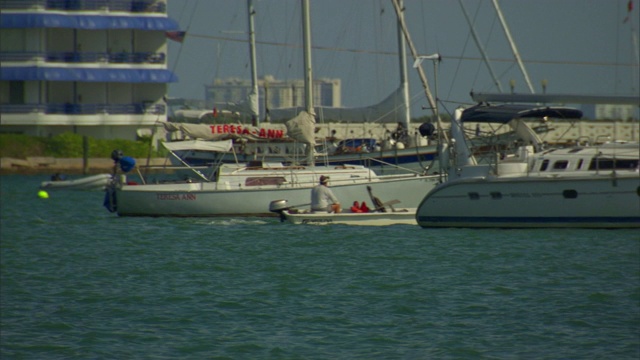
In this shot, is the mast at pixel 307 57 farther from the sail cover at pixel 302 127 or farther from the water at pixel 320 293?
the water at pixel 320 293

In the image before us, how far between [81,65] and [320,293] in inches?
2237

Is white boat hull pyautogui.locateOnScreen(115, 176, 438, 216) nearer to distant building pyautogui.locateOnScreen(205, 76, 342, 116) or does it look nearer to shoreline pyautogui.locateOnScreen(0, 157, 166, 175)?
distant building pyautogui.locateOnScreen(205, 76, 342, 116)

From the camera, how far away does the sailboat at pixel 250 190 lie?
3356 cm

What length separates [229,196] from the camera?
112 ft

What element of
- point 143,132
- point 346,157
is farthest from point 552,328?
point 143,132

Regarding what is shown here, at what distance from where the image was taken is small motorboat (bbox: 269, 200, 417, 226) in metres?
30.8

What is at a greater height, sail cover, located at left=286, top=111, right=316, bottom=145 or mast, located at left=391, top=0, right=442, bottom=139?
mast, located at left=391, top=0, right=442, bottom=139

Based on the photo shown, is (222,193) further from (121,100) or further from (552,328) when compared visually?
(121,100)

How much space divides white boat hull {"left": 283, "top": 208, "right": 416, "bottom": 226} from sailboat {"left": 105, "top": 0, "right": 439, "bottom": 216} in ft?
6.40

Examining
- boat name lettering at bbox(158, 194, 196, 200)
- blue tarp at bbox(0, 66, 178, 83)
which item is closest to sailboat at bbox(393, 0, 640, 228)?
boat name lettering at bbox(158, 194, 196, 200)

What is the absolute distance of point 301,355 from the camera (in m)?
16.6

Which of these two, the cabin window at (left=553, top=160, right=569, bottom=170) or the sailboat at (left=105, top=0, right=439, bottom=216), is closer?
the cabin window at (left=553, top=160, right=569, bottom=170)

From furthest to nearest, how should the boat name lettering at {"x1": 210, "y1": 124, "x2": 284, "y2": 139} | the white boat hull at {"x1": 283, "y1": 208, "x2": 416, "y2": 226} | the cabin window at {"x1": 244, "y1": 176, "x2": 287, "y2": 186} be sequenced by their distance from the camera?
the boat name lettering at {"x1": 210, "y1": 124, "x2": 284, "y2": 139}
the cabin window at {"x1": 244, "y1": 176, "x2": 287, "y2": 186}
the white boat hull at {"x1": 283, "y1": 208, "x2": 416, "y2": 226}

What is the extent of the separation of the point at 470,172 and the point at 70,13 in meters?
51.4
